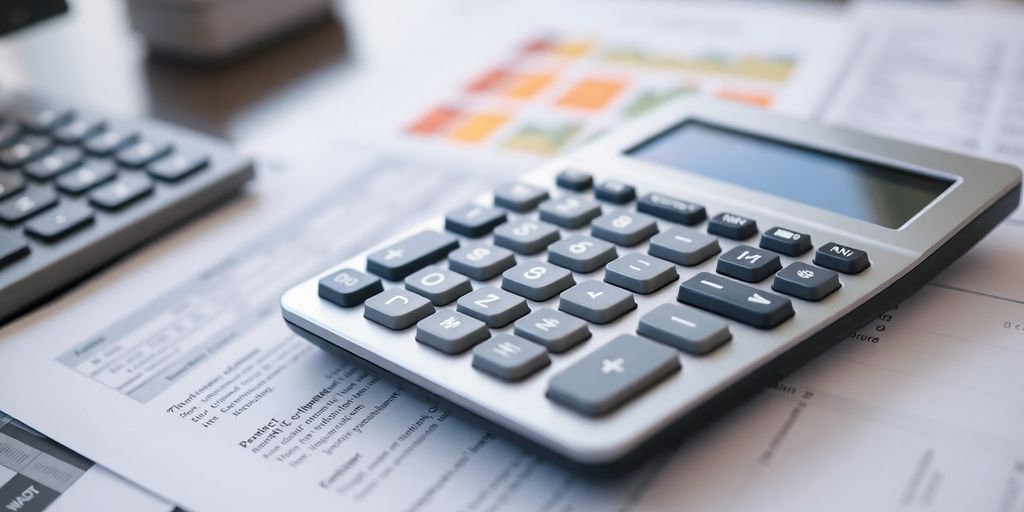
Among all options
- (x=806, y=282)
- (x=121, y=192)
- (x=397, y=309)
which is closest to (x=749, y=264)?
(x=806, y=282)

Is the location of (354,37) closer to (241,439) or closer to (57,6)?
(57,6)

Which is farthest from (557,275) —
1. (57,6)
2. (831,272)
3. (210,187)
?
(57,6)

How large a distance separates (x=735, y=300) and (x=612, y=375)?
6 centimetres

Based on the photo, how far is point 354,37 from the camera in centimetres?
73

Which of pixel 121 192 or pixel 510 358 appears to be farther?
pixel 121 192

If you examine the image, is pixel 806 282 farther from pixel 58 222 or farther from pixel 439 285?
pixel 58 222

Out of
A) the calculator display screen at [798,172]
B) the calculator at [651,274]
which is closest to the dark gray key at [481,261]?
the calculator at [651,274]

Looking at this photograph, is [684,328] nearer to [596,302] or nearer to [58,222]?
[596,302]

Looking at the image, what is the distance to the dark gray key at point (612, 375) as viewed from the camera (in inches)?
11.6

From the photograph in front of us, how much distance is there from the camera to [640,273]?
1.18 feet

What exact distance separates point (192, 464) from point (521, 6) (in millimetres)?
499

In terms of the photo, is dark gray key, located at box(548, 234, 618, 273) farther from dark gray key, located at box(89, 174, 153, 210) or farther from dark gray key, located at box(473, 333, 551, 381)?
dark gray key, located at box(89, 174, 153, 210)

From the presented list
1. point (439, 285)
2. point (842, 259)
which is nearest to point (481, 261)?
point (439, 285)

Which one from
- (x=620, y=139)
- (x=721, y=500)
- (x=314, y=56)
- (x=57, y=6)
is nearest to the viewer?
(x=721, y=500)
